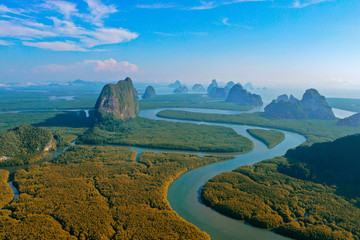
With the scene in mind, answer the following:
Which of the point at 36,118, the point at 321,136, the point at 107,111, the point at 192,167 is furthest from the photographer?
the point at 36,118

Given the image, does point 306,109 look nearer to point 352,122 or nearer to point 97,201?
point 352,122

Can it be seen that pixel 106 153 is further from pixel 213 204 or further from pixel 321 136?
pixel 321 136

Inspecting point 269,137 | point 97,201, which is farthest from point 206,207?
point 269,137

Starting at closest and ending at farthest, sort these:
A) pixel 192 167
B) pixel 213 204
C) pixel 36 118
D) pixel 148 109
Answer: pixel 213 204 < pixel 192 167 < pixel 36 118 < pixel 148 109

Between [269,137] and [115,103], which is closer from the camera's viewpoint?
[269,137]

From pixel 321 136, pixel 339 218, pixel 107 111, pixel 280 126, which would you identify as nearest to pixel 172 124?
pixel 107 111

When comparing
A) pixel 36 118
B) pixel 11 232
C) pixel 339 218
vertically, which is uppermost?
pixel 36 118
